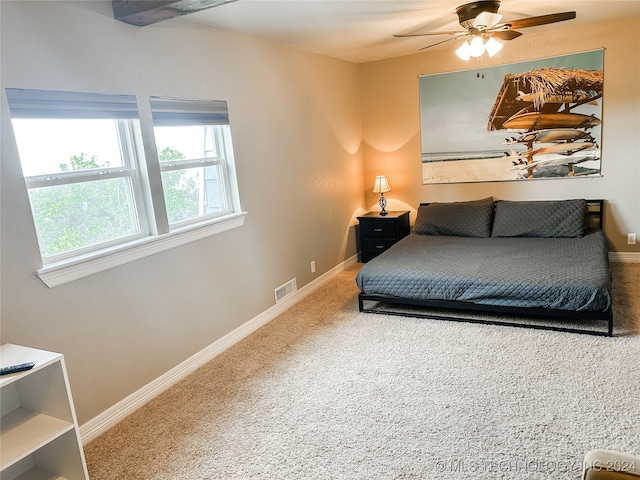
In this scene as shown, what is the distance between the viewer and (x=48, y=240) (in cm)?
238

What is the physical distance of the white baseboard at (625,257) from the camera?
456cm

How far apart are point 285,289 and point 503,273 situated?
1830mm

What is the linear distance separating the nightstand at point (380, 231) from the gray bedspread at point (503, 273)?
2.26 feet

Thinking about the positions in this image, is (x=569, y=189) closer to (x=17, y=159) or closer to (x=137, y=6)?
(x=137, y=6)

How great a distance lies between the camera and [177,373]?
3020 mm

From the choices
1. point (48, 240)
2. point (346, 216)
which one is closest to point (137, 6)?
point (48, 240)

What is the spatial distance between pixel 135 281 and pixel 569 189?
4.19 meters

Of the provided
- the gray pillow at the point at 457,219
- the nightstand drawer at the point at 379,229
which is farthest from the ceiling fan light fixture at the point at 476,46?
the nightstand drawer at the point at 379,229

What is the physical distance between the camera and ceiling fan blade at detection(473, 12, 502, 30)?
2938mm

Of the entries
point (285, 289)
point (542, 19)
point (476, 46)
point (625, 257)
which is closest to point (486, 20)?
point (476, 46)

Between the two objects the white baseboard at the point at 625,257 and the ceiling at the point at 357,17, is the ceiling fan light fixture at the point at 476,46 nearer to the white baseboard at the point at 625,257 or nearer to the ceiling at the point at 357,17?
the ceiling at the point at 357,17

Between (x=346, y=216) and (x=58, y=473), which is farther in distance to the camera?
(x=346, y=216)

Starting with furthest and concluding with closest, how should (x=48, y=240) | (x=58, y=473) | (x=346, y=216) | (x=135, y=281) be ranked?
(x=346, y=216) < (x=135, y=281) < (x=48, y=240) < (x=58, y=473)

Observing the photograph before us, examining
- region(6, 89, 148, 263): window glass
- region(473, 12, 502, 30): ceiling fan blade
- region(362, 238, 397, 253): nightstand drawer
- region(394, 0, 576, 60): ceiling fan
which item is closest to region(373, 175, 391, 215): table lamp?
region(362, 238, 397, 253): nightstand drawer
